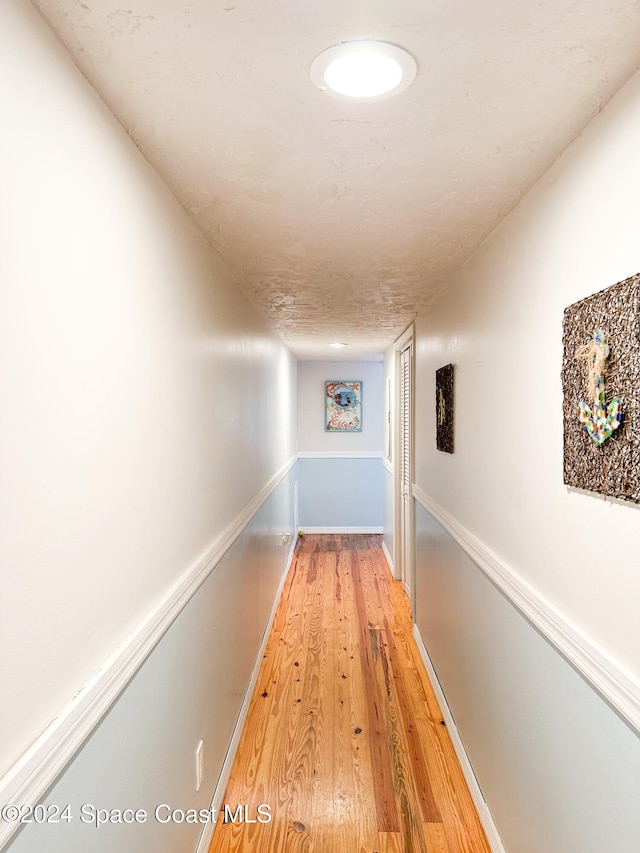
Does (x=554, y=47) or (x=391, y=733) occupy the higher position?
(x=554, y=47)

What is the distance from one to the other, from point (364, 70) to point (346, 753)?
252cm

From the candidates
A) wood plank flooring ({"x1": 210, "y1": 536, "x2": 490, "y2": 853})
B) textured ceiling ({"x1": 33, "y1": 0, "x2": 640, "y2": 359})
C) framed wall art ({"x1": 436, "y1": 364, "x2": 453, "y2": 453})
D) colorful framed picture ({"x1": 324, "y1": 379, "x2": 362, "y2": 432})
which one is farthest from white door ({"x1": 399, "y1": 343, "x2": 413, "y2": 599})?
textured ceiling ({"x1": 33, "y1": 0, "x2": 640, "y2": 359})

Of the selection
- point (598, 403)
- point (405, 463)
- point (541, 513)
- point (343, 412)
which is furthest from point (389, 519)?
point (598, 403)

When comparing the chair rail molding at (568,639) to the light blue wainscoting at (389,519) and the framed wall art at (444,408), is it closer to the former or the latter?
the framed wall art at (444,408)

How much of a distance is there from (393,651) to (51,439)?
9.77 feet

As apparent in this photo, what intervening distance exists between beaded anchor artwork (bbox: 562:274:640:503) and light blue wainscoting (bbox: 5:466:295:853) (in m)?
1.15

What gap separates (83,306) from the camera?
3.14ft

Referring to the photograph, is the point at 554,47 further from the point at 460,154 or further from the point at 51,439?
the point at 51,439

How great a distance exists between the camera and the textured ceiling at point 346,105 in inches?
33.1

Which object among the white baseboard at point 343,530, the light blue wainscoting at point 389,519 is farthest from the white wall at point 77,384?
the white baseboard at point 343,530

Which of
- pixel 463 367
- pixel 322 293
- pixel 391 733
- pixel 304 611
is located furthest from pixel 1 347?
pixel 304 611

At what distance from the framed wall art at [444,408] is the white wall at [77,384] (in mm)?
1378

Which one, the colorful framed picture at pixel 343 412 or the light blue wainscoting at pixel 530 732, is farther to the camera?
the colorful framed picture at pixel 343 412

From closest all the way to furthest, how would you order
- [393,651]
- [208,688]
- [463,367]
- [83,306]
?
1. [83,306]
2. [208,688]
3. [463,367]
4. [393,651]
